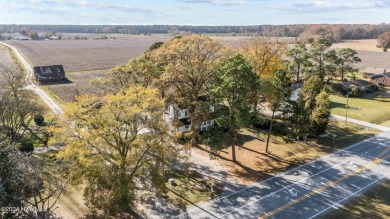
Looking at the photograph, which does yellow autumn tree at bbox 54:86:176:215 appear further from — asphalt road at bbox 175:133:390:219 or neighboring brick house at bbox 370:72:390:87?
neighboring brick house at bbox 370:72:390:87

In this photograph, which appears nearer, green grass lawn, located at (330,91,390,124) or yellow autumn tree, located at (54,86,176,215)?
yellow autumn tree, located at (54,86,176,215)

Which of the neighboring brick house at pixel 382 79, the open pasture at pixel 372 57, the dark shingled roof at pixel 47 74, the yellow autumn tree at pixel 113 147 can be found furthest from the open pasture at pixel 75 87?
the open pasture at pixel 372 57

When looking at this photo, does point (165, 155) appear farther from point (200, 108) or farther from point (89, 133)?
point (200, 108)

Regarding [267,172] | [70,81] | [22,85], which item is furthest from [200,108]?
[70,81]

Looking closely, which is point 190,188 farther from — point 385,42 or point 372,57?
point 385,42

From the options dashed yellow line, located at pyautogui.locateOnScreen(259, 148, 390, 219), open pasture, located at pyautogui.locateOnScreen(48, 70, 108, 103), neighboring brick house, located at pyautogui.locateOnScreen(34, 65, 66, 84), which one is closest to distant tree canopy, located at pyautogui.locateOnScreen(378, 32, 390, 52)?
dashed yellow line, located at pyautogui.locateOnScreen(259, 148, 390, 219)

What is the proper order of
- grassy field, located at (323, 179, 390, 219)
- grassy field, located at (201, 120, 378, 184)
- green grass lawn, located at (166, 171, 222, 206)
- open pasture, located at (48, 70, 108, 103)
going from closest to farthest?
grassy field, located at (323, 179, 390, 219) → green grass lawn, located at (166, 171, 222, 206) → grassy field, located at (201, 120, 378, 184) → open pasture, located at (48, 70, 108, 103)
